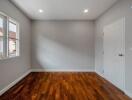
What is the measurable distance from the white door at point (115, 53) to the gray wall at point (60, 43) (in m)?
1.62

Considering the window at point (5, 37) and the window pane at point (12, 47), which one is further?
the window pane at point (12, 47)

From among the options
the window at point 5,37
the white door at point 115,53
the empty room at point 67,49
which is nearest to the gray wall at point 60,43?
the empty room at point 67,49

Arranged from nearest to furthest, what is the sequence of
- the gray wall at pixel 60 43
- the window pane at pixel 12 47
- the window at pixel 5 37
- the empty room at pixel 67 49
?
the empty room at pixel 67 49, the window at pixel 5 37, the window pane at pixel 12 47, the gray wall at pixel 60 43

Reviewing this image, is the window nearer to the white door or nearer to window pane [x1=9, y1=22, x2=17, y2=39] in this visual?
window pane [x1=9, y1=22, x2=17, y2=39]

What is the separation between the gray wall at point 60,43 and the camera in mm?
6379

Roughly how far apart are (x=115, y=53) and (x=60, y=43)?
10.2 feet

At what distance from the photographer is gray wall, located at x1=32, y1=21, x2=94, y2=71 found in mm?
6379

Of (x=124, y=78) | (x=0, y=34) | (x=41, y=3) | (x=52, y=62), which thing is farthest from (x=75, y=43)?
(x=0, y=34)

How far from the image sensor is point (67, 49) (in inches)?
251

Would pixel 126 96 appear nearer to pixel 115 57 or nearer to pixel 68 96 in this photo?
pixel 115 57

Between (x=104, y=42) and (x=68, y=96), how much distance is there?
112 inches

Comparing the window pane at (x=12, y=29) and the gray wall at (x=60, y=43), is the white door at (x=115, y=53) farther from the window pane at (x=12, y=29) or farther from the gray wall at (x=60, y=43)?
the window pane at (x=12, y=29)

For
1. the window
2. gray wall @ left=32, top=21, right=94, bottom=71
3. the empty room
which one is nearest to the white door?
the empty room

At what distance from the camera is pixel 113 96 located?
10.6ft
